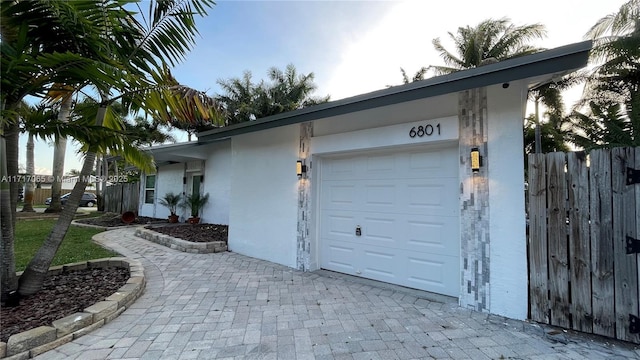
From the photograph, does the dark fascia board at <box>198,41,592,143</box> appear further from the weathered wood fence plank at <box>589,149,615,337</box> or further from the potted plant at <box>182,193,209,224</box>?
the potted plant at <box>182,193,209,224</box>

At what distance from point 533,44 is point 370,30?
50.8 ft

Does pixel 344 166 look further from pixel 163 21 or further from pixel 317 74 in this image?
pixel 317 74

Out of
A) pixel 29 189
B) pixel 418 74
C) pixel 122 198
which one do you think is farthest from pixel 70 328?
pixel 418 74

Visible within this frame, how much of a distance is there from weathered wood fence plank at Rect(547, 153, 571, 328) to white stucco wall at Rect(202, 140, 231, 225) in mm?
8645

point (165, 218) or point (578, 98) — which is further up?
point (578, 98)

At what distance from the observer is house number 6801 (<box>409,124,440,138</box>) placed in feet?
13.9

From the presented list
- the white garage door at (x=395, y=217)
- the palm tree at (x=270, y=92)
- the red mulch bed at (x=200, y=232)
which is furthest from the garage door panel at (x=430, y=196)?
the palm tree at (x=270, y=92)

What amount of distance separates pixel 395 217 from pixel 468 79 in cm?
233

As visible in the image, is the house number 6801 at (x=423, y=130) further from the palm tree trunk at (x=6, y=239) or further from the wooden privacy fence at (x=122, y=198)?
the wooden privacy fence at (x=122, y=198)

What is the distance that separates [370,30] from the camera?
6.82m

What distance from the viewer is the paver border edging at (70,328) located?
258 cm

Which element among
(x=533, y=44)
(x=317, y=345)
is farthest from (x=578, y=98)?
(x=317, y=345)

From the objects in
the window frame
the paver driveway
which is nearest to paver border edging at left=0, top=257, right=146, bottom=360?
the paver driveway

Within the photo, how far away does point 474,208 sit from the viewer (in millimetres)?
3840
